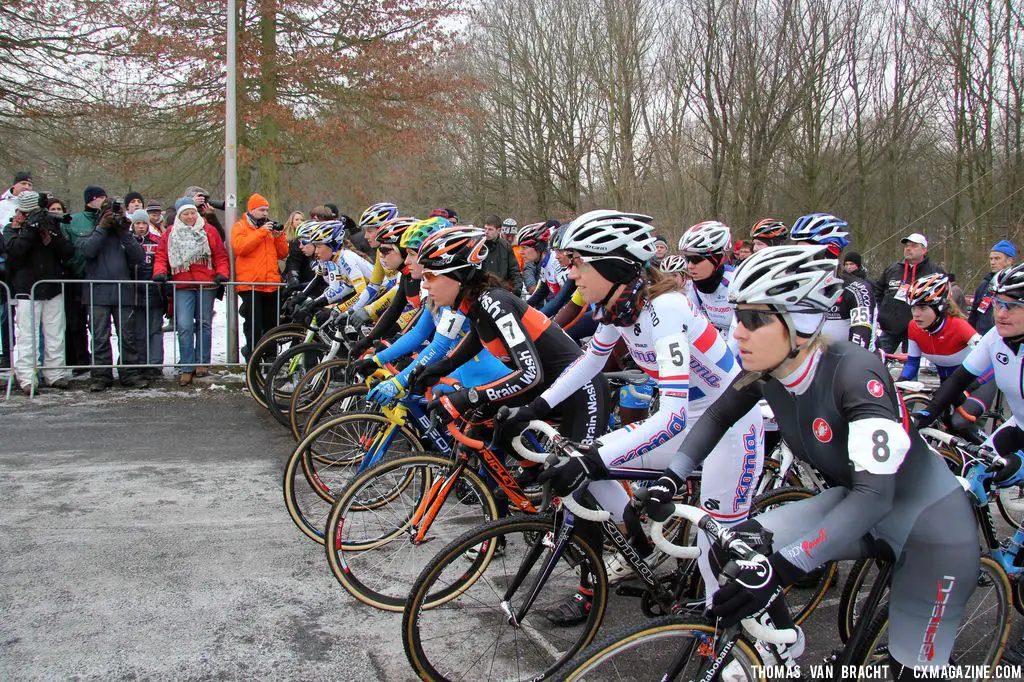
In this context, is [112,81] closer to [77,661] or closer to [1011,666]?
[77,661]

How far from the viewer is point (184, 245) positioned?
31.1 ft

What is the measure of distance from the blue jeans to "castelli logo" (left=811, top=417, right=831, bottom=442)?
27.7 feet

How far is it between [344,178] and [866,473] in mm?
17219

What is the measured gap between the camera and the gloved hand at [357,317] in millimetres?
7348

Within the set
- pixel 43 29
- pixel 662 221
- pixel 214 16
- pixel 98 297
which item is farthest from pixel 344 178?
pixel 98 297

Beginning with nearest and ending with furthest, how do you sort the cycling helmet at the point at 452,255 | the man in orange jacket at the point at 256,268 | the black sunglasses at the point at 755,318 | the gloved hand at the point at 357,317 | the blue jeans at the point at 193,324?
the black sunglasses at the point at 755,318, the cycling helmet at the point at 452,255, the gloved hand at the point at 357,317, the blue jeans at the point at 193,324, the man in orange jacket at the point at 256,268

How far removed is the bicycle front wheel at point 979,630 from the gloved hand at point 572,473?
3.75ft

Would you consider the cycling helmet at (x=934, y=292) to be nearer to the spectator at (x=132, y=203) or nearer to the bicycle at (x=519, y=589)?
the bicycle at (x=519, y=589)

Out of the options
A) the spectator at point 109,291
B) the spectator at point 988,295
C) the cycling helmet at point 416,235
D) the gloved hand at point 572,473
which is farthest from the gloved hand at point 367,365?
the spectator at point 988,295

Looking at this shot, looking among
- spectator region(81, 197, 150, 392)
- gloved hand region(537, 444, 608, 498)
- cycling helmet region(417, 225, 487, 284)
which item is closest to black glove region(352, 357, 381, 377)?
cycling helmet region(417, 225, 487, 284)

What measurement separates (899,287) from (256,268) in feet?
28.2

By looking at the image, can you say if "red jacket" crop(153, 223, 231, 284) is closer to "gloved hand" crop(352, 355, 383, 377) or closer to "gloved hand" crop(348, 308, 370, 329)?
"gloved hand" crop(348, 308, 370, 329)

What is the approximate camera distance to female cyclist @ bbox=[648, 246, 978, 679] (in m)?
2.54

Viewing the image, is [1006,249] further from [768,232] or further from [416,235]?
[416,235]
